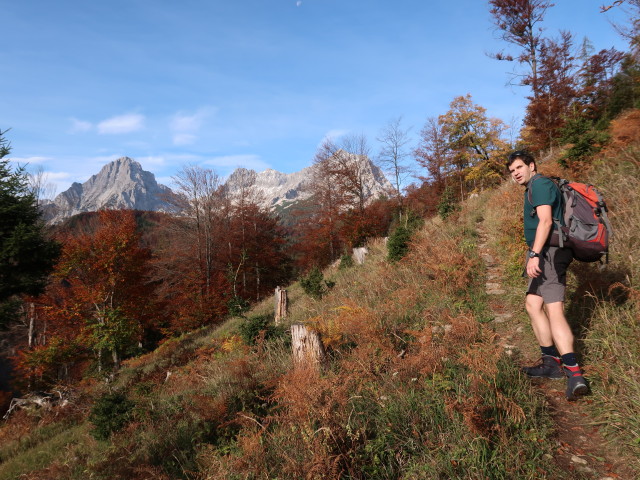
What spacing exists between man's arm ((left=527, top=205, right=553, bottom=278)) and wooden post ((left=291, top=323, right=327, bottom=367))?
2.67 m

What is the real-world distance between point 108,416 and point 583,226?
7.01 m

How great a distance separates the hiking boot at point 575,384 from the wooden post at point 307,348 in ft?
8.60

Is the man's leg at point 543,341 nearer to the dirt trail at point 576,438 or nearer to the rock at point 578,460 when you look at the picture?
the dirt trail at point 576,438

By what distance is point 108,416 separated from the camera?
510 centimetres

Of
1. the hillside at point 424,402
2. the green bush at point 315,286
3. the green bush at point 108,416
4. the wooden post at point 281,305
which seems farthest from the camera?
the wooden post at point 281,305

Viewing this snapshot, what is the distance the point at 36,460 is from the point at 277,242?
908 inches

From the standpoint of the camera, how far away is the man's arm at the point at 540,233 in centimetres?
271

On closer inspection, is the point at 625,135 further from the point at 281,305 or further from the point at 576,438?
the point at 281,305

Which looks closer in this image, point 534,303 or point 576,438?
point 576,438

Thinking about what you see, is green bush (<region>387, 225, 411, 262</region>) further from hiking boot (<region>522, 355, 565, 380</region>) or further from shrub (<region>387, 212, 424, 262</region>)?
hiking boot (<region>522, 355, 565, 380</region>)

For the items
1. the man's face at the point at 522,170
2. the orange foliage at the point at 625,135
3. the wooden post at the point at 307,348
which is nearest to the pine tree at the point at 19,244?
the wooden post at the point at 307,348

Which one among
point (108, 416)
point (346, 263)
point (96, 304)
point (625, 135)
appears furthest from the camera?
point (96, 304)

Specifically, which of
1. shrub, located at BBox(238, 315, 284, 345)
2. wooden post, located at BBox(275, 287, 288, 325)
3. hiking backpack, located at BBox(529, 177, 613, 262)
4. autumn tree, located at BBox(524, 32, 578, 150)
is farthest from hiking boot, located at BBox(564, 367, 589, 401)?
autumn tree, located at BBox(524, 32, 578, 150)

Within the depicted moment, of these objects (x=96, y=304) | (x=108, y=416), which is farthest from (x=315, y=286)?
(x=96, y=304)
